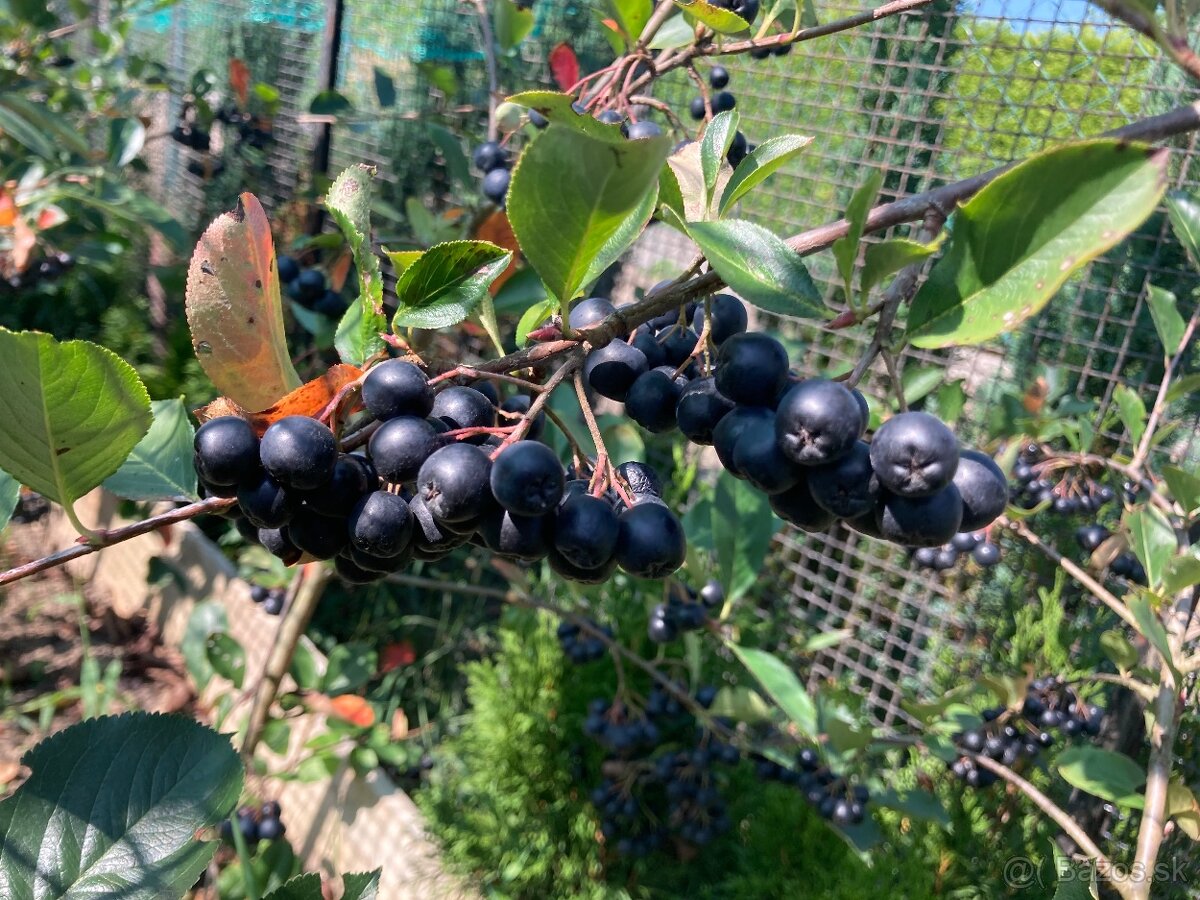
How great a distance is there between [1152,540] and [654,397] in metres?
0.83

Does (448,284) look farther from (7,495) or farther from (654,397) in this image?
(7,495)

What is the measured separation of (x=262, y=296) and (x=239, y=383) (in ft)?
0.19

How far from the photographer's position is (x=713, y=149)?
20.8 inches

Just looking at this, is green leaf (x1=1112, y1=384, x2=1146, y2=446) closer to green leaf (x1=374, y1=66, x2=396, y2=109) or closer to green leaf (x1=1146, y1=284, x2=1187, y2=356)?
green leaf (x1=1146, y1=284, x2=1187, y2=356)

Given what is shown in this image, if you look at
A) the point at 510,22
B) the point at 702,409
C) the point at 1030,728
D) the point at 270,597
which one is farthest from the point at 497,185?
the point at 1030,728

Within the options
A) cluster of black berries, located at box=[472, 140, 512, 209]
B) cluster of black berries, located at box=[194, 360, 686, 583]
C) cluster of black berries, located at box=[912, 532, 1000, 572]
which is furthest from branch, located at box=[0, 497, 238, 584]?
cluster of black berries, located at box=[912, 532, 1000, 572]

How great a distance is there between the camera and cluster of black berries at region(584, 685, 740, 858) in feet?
5.04

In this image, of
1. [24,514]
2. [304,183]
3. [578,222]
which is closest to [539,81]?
[304,183]

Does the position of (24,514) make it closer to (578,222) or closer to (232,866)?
(232,866)

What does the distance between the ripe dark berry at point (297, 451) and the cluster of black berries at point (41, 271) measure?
199 centimetres

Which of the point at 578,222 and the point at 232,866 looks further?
the point at 232,866

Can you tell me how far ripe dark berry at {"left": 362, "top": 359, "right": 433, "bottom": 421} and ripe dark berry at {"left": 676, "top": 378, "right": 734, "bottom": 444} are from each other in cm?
16

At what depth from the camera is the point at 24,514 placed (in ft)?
8.73

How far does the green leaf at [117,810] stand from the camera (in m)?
0.47
